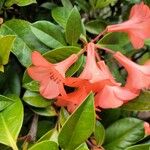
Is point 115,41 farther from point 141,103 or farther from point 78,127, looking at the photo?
point 78,127

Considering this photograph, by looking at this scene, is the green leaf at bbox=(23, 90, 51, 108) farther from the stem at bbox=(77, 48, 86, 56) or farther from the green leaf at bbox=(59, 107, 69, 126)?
the stem at bbox=(77, 48, 86, 56)

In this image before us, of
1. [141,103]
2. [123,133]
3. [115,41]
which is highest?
[115,41]

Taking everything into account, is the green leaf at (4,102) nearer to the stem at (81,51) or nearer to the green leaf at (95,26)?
the stem at (81,51)

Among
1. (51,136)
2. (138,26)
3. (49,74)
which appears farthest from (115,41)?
(51,136)

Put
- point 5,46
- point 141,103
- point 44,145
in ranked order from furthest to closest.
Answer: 1. point 141,103
2. point 5,46
3. point 44,145

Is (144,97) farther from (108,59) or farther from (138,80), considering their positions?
(108,59)

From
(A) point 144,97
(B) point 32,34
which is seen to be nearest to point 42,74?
(B) point 32,34

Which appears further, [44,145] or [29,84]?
[29,84]

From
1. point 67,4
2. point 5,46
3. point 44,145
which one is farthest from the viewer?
point 67,4
